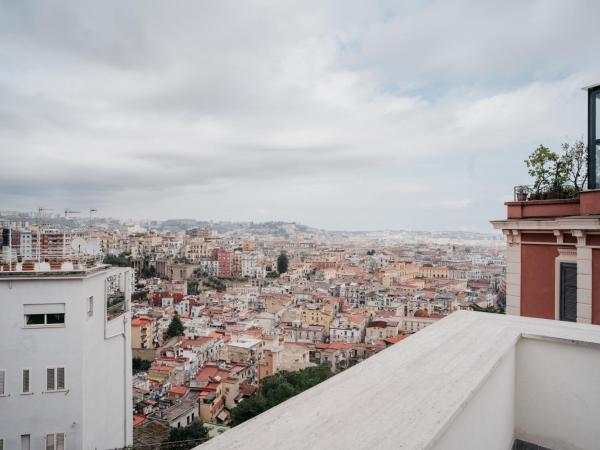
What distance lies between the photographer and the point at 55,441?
4.90 m

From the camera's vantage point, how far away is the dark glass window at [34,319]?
4861 mm

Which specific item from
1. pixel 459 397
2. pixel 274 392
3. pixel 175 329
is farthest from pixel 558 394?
pixel 175 329

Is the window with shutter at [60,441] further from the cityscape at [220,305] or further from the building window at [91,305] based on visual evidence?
the building window at [91,305]

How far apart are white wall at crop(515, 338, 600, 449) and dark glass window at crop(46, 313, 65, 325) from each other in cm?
510

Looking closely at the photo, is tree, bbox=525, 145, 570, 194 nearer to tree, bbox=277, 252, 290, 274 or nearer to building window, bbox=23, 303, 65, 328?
building window, bbox=23, 303, 65, 328

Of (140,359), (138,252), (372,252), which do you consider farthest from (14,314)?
(372,252)

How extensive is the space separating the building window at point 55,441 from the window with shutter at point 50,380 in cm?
54

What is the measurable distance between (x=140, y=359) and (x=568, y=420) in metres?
25.2

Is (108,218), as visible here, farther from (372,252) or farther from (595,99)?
(595,99)

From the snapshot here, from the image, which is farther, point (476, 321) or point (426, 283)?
point (426, 283)

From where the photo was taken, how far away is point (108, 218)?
80812mm

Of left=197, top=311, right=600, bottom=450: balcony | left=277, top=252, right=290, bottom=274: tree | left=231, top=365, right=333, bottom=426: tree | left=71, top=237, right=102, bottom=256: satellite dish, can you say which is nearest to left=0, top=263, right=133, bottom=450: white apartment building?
left=71, top=237, right=102, bottom=256: satellite dish

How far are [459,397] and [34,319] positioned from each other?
5401 mm

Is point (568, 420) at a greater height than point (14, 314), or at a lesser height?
greater
